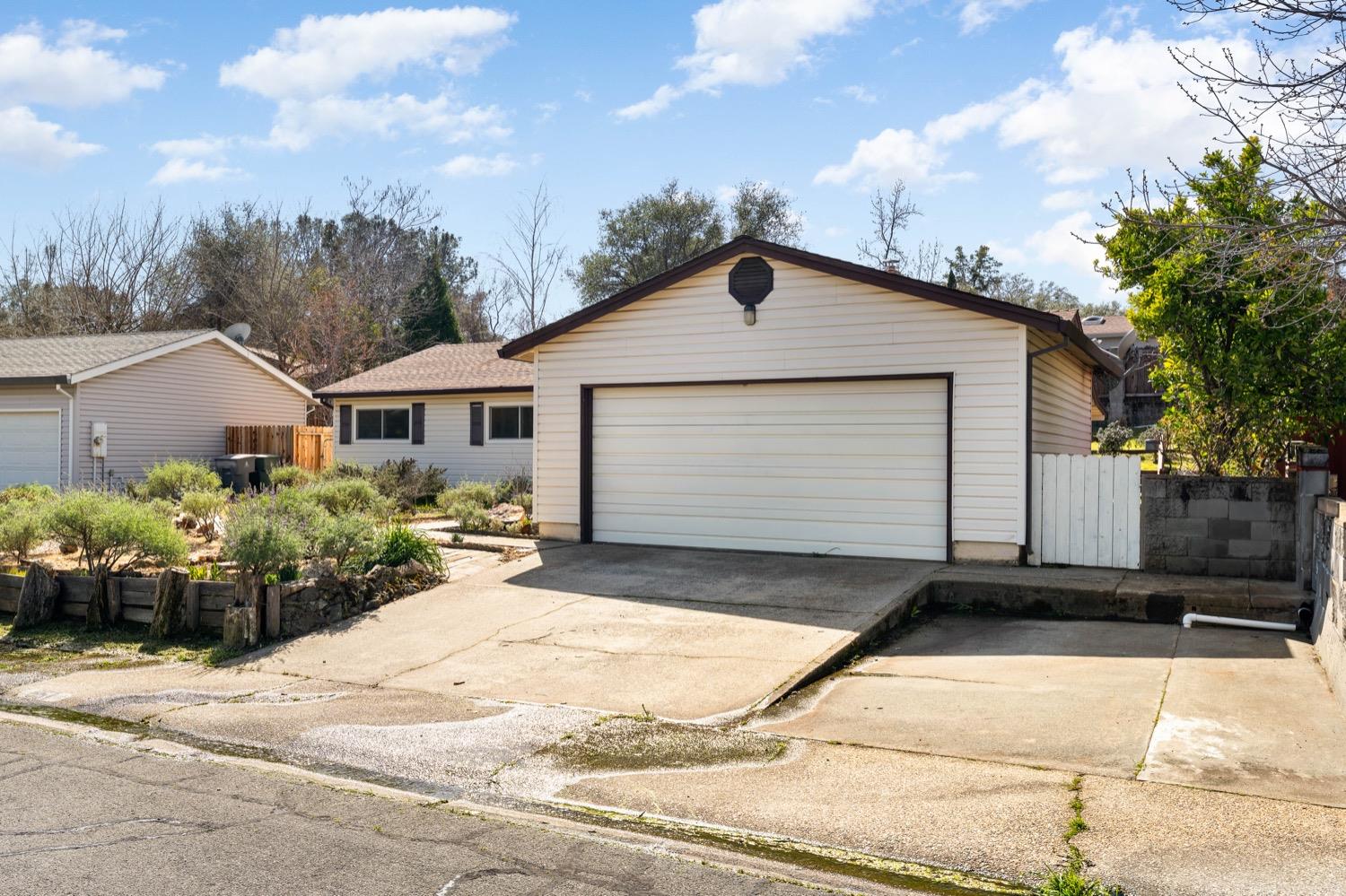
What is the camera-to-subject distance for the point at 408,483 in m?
20.2

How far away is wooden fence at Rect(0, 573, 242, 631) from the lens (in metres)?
8.82

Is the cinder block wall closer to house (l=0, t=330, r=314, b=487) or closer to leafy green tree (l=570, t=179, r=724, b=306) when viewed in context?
house (l=0, t=330, r=314, b=487)

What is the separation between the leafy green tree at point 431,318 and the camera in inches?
1588

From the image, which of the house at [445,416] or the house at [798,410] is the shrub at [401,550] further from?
the house at [445,416]

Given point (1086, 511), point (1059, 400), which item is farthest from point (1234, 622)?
point (1059, 400)

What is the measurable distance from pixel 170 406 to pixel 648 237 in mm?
20625

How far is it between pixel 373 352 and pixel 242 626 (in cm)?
3244

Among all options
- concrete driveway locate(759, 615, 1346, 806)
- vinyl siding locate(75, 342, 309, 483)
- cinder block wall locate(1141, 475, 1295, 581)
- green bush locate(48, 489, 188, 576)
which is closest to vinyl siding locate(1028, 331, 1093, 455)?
cinder block wall locate(1141, 475, 1295, 581)

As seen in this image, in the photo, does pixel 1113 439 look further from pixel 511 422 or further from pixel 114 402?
pixel 114 402

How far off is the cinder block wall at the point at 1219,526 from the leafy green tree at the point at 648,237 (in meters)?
29.5

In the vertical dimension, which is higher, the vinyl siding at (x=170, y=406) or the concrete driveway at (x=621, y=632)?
the vinyl siding at (x=170, y=406)

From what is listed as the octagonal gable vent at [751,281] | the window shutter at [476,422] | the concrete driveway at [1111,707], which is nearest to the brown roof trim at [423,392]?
the window shutter at [476,422]

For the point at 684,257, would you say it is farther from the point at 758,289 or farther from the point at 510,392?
the point at 758,289

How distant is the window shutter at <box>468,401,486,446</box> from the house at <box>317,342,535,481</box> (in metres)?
0.02
